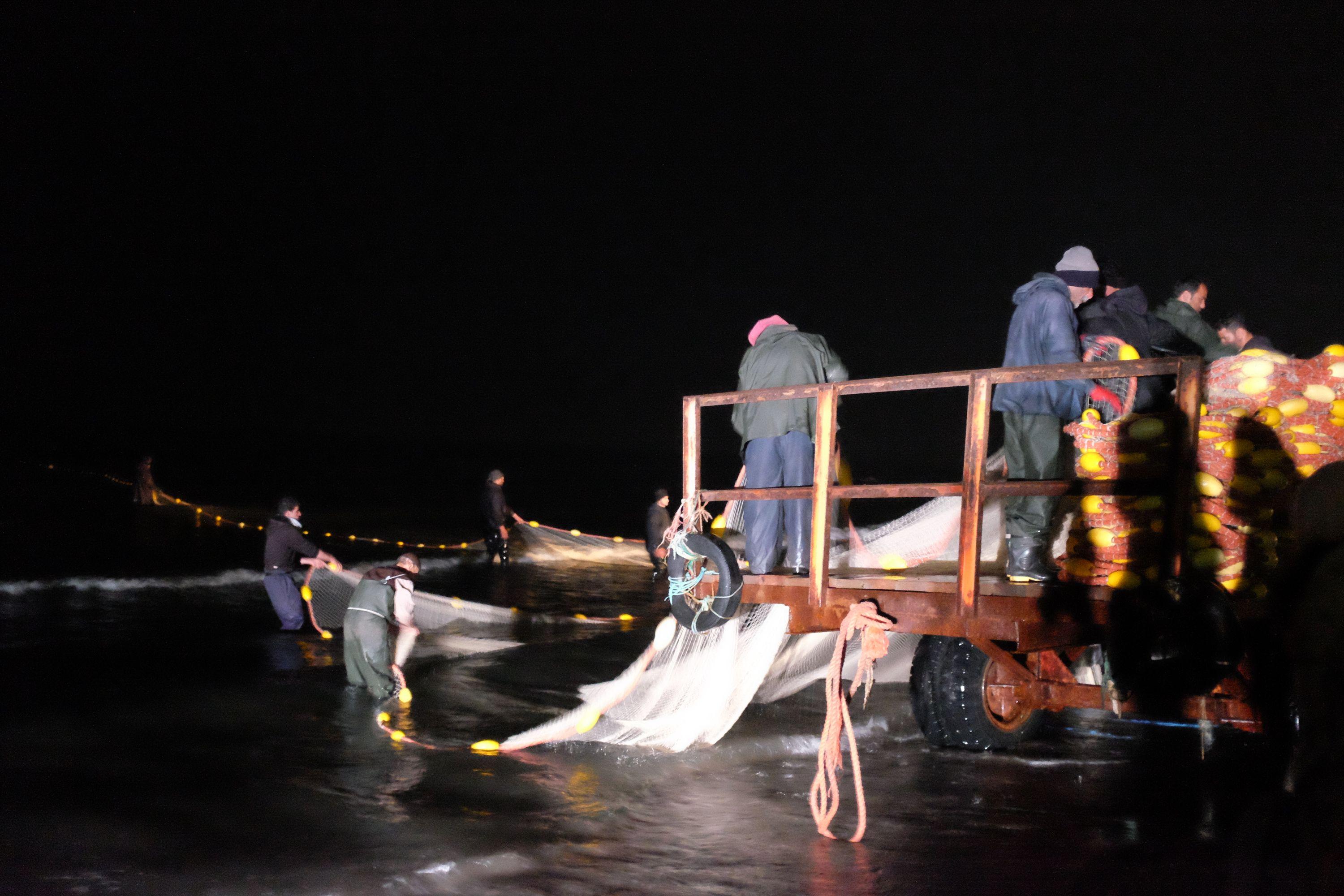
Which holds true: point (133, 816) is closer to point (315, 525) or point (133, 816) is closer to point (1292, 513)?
point (1292, 513)

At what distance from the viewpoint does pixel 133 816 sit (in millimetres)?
5656

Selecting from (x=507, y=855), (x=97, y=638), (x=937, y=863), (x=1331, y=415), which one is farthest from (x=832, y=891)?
(x=97, y=638)

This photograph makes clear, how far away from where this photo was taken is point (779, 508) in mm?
6156

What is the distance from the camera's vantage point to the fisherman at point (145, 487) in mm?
30688

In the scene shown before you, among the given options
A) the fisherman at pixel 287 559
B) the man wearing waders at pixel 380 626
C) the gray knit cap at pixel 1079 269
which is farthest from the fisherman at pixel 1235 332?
the fisherman at pixel 287 559

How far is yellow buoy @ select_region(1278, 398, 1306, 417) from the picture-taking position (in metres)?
4.77

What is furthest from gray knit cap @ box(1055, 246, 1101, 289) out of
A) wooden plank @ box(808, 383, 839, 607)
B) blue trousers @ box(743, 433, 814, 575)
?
blue trousers @ box(743, 433, 814, 575)

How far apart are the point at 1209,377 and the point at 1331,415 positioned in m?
0.60

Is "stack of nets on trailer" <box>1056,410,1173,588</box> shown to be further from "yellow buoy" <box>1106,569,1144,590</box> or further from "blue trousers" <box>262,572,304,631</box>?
"blue trousers" <box>262,572,304,631</box>

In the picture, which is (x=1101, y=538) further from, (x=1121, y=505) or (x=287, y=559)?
(x=287, y=559)

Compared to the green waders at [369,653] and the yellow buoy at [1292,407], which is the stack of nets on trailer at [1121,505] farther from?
the green waders at [369,653]

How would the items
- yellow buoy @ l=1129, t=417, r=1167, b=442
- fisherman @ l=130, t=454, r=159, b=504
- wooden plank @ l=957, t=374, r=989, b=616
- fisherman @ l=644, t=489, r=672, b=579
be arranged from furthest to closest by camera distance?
fisherman @ l=130, t=454, r=159, b=504 < fisherman @ l=644, t=489, r=672, b=579 < wooden plank @ l=957, t=374, r=989, b=616 < yellow buoy @ l=1129, t=417, r=1167, b=442

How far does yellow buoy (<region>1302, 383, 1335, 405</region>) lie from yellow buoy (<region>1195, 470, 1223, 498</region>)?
2.30 ft

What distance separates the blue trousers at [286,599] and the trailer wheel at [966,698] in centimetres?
833
